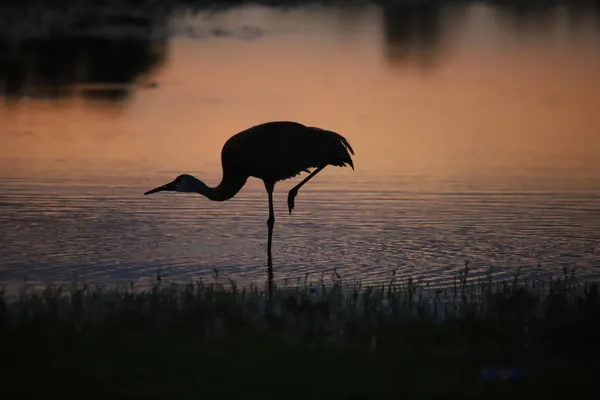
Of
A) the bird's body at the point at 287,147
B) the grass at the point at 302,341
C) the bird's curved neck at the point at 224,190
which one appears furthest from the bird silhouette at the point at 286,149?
the grass at the point at 302,341

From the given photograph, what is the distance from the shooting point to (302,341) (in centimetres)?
805

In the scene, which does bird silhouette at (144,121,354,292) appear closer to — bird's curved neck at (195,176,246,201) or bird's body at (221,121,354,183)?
bird's body at (221,121,354,183)

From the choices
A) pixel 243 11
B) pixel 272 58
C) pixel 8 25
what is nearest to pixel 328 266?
pixel 272 58

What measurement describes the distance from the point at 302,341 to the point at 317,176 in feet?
31.0

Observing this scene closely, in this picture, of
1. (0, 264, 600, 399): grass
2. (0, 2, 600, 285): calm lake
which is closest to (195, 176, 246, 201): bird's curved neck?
(0, 2, 600, 285): calm lake

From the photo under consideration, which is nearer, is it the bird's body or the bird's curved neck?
the bird's body

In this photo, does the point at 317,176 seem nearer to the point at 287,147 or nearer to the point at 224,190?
the point at 224,190

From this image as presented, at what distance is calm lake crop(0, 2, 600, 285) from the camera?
41.2 feet

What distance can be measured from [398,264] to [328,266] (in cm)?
67

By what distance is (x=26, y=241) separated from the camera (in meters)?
13.0

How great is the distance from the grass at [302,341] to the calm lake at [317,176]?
4.79 ft

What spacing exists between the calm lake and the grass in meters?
1.46

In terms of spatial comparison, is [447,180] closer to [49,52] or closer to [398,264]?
Answer: [398,264]

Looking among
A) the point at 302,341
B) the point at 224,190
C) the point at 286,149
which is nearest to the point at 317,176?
the point at 224,190
